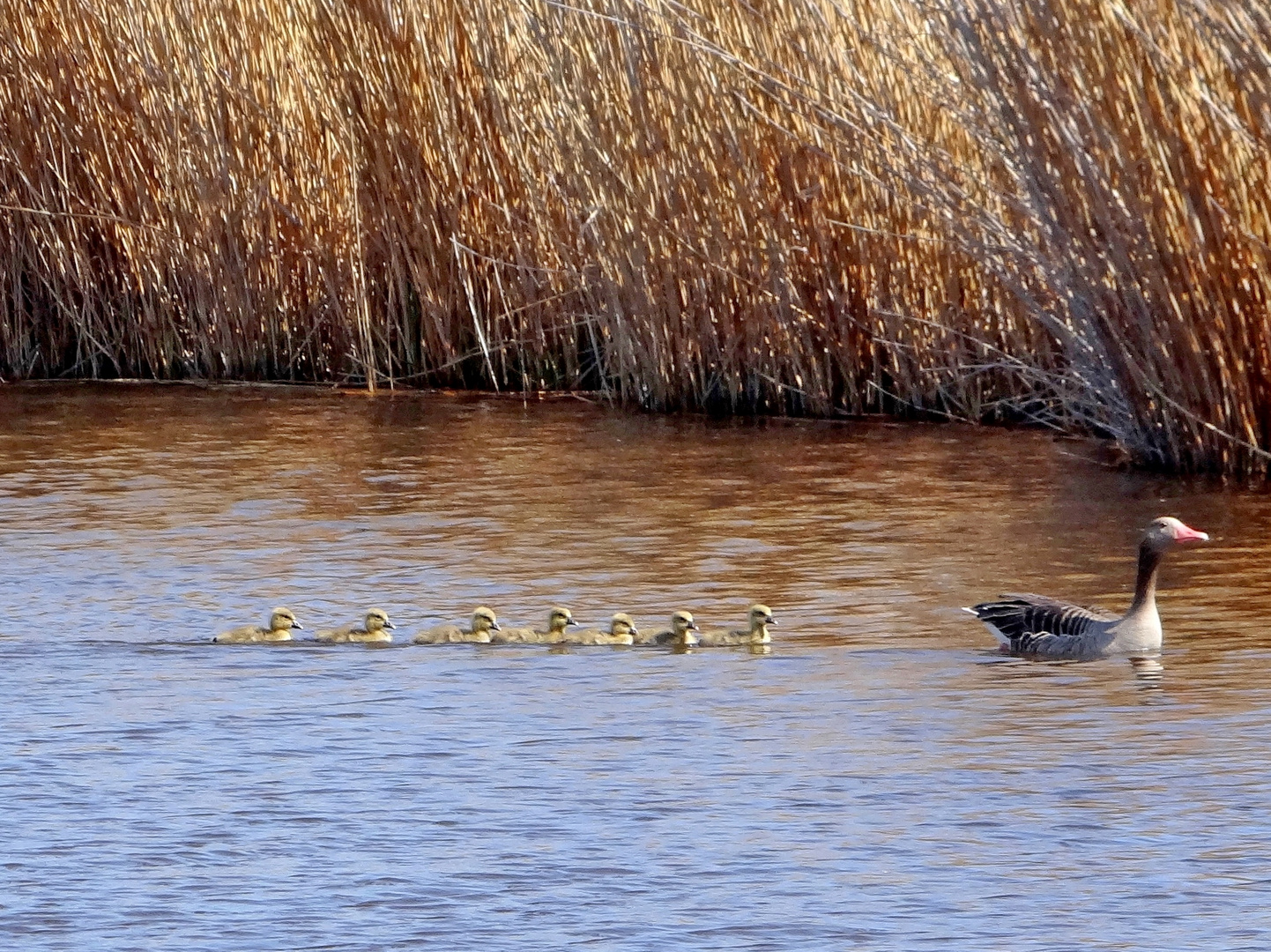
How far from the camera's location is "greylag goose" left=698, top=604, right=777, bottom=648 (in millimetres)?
7031

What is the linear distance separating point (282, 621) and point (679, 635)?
1.17m

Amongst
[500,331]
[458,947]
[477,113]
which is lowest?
[458,947]

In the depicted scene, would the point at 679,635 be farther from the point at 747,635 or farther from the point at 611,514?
the point at 611,514

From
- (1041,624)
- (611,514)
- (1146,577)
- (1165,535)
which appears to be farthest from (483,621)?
(611,514)

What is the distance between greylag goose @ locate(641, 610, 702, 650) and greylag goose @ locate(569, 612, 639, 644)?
0.05 meters

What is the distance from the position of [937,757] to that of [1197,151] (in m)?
3.57

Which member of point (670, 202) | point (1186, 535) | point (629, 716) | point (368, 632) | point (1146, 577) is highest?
point (670, 202)

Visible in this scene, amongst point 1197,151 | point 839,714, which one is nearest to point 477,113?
point 1197,151

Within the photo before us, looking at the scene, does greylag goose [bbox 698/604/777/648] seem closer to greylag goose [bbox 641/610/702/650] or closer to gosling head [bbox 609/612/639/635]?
greylag goose [bbox 641/610/702/650]

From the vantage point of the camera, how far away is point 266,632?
283 inches

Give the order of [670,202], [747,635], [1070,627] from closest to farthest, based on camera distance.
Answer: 1. [1070,627]
2. [747,635]
3. [670,202]

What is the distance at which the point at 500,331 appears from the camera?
1271cm

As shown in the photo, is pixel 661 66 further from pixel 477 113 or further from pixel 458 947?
pixel 458 947

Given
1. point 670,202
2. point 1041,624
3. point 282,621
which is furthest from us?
point 670,202
